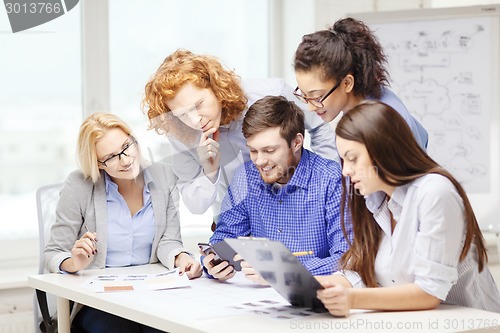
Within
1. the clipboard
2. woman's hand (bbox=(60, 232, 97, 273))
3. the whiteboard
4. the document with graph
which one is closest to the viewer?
the clipboard

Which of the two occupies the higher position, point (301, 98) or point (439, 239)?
point (301, 98)

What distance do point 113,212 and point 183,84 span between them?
603 millimetres

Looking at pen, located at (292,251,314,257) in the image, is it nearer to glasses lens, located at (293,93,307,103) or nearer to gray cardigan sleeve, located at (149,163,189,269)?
glasses lens, located at (293,93,307,103)

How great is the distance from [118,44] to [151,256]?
134 centimetres

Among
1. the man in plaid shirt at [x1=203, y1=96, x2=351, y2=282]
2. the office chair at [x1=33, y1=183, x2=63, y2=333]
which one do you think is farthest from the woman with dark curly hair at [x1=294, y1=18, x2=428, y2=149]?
the office chair at [x1=33, y1=183, x2=63, y2=333]

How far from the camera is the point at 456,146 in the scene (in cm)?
365

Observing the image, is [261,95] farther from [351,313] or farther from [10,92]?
[10,92]

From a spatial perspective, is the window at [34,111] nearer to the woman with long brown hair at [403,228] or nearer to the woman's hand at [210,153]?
the woman's hand at [210,153]

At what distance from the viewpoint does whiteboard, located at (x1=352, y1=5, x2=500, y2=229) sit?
363cm

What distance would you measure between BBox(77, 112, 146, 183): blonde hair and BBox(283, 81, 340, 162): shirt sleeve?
0.54 meters

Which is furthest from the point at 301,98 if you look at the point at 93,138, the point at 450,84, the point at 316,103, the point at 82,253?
the point at 450,84

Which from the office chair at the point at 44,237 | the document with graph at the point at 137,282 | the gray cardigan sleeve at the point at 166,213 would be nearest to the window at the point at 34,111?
the office chair at the point at 44,237

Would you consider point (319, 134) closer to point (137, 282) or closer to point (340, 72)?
point (340, 72)

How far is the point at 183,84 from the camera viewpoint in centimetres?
231
